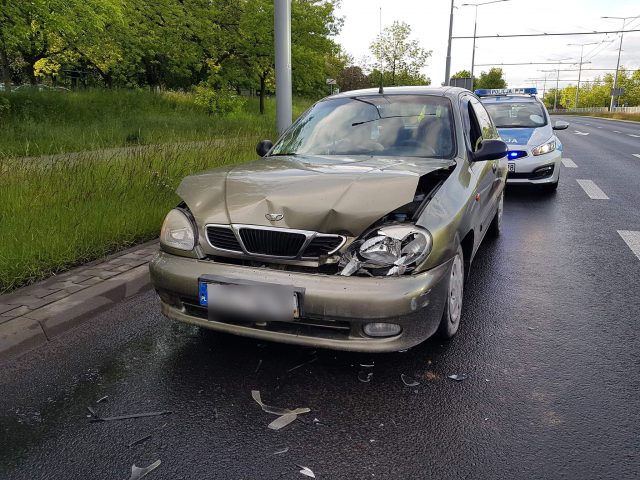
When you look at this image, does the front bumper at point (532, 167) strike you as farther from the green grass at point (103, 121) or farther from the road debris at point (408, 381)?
the road debris at point (408, 381)

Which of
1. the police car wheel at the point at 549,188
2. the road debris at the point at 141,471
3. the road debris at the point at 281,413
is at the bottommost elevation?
the road debris at the point at 141,471

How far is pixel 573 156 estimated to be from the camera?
16250 millimetres

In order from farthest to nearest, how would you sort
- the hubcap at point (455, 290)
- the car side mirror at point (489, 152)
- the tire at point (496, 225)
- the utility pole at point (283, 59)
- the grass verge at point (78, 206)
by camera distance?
the utility pole at point (283, 59), the tire at point (496, 225), the grass verge at point (78, 206), the car side mirror at point (489, 152), the hubcap at point (455, 290)

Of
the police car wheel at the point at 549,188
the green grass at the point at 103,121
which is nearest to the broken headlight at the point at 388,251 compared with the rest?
the green grass at the point at 103,121

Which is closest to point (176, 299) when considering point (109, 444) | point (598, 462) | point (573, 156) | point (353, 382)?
point (109, 444)

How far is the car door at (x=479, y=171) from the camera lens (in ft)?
13.7

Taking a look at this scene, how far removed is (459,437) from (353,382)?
0.70 meters

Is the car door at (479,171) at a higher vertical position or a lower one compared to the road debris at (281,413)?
higher

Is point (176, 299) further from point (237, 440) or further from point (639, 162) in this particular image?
point (639, 162)

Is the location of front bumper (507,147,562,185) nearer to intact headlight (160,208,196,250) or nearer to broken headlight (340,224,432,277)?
broken headlight (340,224,432,277)

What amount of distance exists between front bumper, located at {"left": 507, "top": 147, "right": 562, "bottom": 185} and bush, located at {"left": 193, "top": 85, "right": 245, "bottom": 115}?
46.1 feet

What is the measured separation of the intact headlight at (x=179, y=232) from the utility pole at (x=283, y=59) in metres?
5.38

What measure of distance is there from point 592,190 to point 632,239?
4.00 m

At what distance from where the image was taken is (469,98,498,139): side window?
16.9 feet
